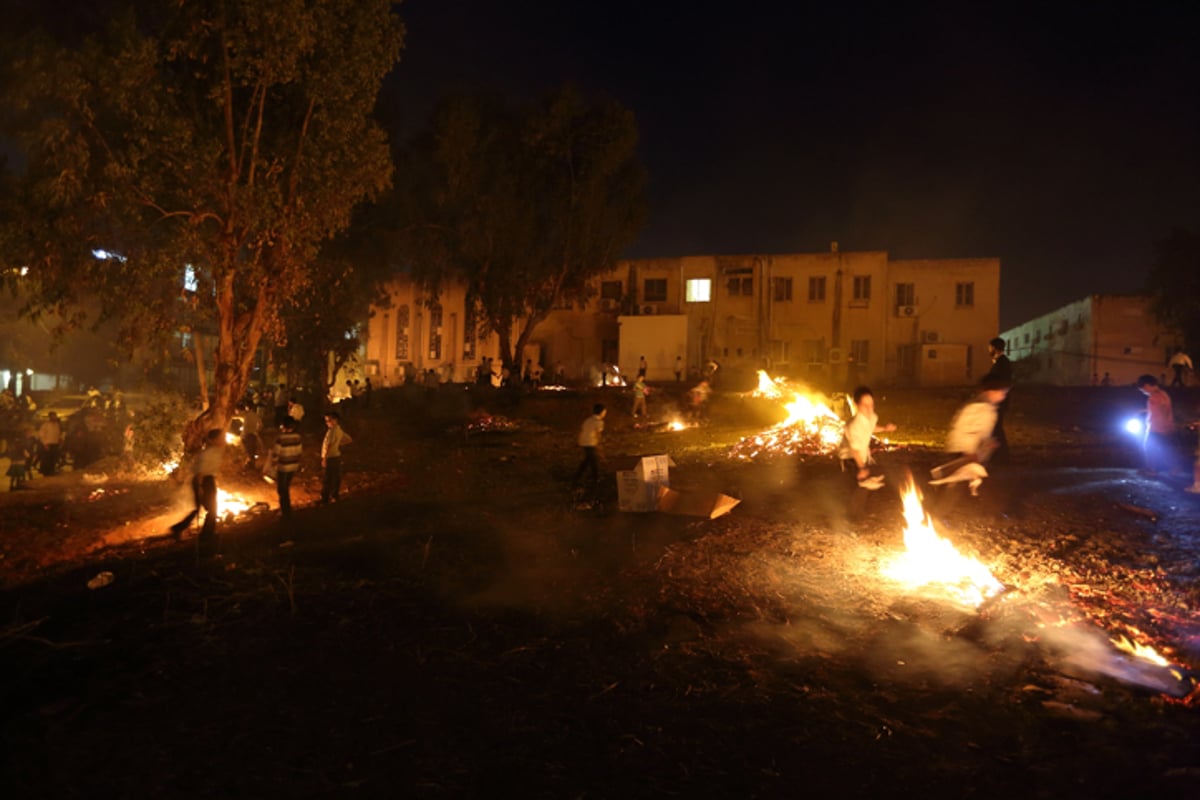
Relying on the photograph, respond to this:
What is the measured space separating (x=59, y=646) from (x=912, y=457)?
1238cm

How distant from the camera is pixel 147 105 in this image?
13180 millimetres

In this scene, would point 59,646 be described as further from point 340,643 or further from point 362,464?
point 362,464

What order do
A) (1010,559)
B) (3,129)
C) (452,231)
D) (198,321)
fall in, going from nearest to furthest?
1. (1010,559)
2. (3,129)
3. (198,321)
4. (452,231)

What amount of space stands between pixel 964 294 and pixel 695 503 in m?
29.0

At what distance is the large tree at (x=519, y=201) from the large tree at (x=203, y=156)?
32.8 feet

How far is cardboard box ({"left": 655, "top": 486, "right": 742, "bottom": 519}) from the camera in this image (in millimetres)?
10117

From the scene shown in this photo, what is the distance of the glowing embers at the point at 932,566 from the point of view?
7324 millimetres

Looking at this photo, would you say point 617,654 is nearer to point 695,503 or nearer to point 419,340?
point 695,503

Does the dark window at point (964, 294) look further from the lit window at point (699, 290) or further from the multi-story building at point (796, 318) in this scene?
the lit window at point (699, 290)

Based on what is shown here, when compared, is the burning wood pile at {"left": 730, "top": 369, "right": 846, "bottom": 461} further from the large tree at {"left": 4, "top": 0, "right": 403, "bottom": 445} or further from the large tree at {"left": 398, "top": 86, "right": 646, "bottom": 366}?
the large tree at {"left": 398, "top": 86, "right": 646, "bottom": 366}

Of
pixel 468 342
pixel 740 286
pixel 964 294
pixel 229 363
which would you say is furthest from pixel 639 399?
pixel 468 342

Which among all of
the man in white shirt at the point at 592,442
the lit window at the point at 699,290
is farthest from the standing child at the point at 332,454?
the lit window at the point at 699,290

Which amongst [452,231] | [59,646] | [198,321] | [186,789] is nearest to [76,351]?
[452,231]

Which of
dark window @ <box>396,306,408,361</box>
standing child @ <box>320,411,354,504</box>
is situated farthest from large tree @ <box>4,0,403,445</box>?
dark window @ <box>396,306,408,361</box>
